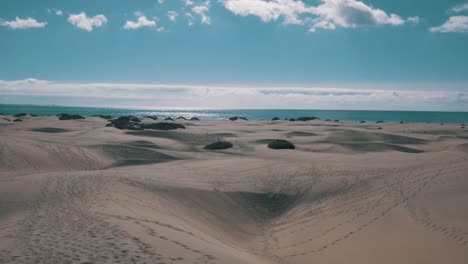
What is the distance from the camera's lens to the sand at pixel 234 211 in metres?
6.58

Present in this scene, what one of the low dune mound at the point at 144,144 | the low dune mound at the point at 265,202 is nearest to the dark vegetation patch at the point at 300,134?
the low dune mound at the point at 144,144

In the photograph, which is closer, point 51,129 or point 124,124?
point 51,129

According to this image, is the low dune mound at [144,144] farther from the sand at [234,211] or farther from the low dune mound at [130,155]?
the sand at [234,211]

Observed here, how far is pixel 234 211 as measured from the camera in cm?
1104

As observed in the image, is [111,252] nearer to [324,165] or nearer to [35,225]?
[35,225]

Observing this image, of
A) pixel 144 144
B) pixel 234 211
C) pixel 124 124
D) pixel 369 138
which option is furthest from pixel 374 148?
pixel 124 124

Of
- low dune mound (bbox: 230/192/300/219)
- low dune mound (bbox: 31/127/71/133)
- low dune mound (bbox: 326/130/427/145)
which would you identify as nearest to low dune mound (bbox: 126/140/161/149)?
low dune mound (bbox: 31/127/71/133)

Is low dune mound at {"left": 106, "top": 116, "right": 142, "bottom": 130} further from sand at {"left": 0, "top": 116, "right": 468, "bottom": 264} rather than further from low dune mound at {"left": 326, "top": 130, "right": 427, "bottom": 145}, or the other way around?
low dune mound at {"left": 326, "top": 130, "right": 427, "bottom": 145}

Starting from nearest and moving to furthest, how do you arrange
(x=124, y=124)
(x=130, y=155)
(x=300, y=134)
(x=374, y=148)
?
(x=130, y=155) < (x=374, y=148) < (x=300, y=134) < (x=124, y=124)

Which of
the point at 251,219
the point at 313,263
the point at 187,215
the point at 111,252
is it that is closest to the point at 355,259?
the point at 313,263

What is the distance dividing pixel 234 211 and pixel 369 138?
22.7 metres

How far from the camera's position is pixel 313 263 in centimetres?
771

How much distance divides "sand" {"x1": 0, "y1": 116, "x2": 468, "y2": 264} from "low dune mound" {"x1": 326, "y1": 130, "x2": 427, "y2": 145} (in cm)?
1193

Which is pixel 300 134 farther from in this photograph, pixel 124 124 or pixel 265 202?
pixel 265 202
